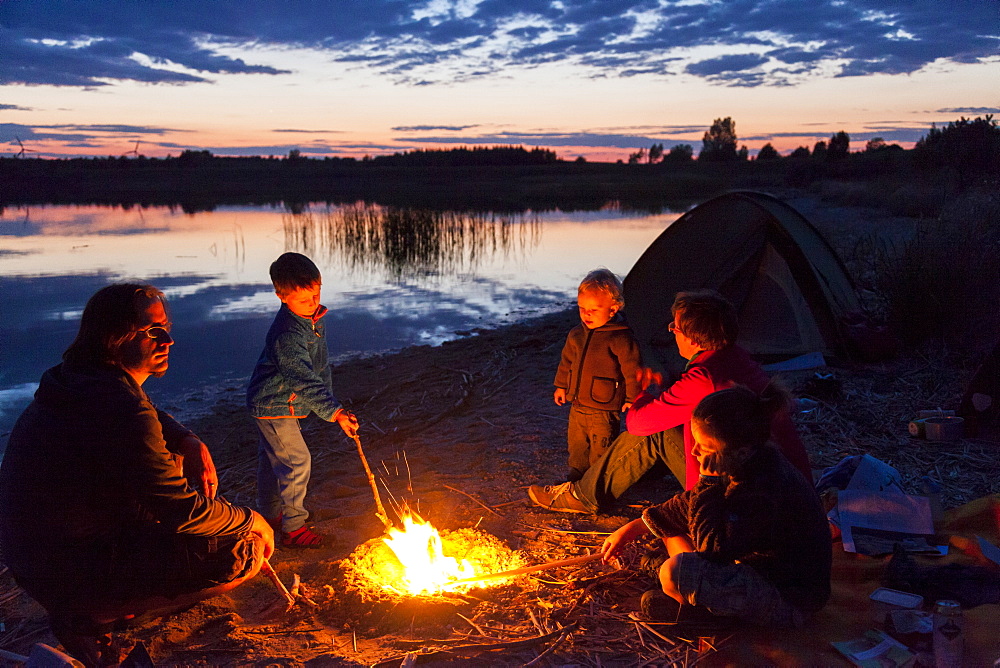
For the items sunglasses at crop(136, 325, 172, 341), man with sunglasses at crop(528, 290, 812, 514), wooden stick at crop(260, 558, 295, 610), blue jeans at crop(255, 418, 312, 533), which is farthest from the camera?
blue jeans at crop(255, 418, 312, 533)

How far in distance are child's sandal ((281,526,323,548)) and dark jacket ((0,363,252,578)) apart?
1208mm

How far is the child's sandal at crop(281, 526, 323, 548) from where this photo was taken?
13.1 feet

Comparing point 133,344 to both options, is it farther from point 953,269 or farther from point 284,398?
point 953,269

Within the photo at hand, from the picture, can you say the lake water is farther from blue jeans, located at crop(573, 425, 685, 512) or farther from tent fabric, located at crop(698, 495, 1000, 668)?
tent fabric, located at crop(698, 495, 1000, 668)

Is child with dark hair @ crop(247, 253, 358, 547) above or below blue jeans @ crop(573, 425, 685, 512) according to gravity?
above

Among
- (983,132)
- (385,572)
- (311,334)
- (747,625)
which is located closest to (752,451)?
(747,625)

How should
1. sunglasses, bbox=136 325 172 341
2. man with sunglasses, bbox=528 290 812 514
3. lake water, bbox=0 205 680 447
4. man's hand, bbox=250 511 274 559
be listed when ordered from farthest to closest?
lake water, bbox=0 205 680 447
man with sunglasses, bbox=528 290 812 514
man's hand, bbox=250 511 274 559
sunglasses, bbox=136 325 172 341

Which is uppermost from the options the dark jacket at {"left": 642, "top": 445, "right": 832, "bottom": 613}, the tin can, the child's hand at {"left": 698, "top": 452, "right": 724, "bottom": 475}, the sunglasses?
the sunglasses

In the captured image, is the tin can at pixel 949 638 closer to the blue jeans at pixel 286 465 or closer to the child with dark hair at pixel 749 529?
the child with dark hair at pixel 749 529

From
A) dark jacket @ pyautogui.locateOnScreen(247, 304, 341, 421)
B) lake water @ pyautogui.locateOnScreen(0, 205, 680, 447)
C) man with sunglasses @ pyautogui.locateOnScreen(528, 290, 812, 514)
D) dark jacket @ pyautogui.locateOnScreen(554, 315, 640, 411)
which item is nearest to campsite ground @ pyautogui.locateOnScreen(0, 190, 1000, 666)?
man with sunglasses @ pyautogui.locateOnScreen(528, 290, 812, 514)

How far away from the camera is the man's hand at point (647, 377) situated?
4156mm

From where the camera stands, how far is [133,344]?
2.90 m

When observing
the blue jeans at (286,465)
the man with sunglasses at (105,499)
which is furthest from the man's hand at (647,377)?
the man with sunglasses at (105,499)

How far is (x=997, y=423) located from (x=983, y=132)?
2143 cm
